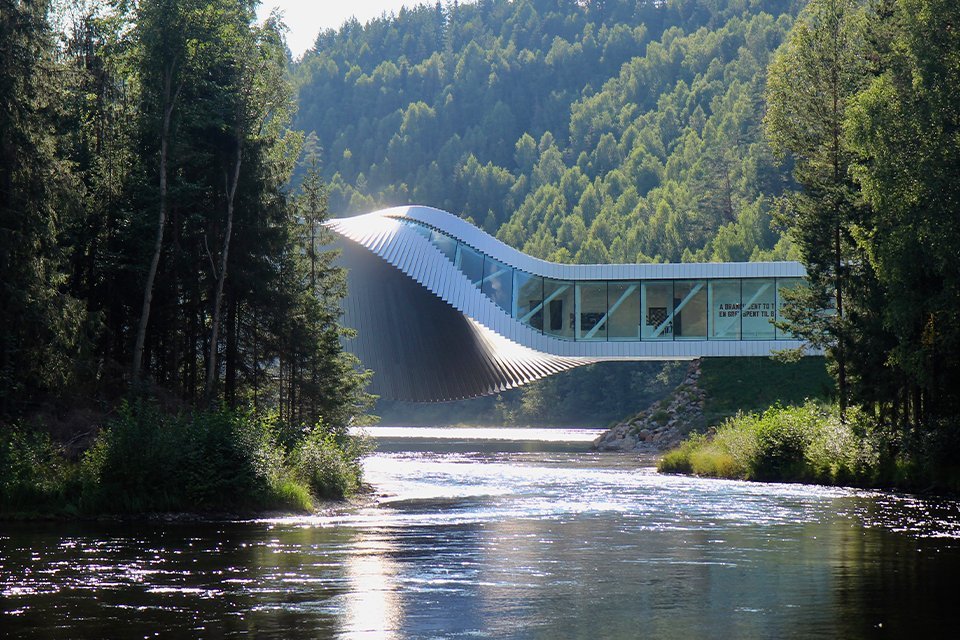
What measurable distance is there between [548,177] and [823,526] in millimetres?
145258

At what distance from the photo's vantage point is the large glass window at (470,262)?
52.0 m

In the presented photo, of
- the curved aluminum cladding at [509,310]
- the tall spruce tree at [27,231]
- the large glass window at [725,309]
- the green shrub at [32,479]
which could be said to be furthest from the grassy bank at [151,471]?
the large glass window at [725,309]

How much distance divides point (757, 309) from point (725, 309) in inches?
50.7

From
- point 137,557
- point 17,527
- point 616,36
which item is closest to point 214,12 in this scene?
point 17,527

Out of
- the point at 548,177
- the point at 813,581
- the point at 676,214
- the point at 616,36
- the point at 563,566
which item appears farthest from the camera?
the point at 616,36

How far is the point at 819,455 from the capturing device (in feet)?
116

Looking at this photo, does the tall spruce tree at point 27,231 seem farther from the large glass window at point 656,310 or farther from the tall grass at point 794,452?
the large glass window at point 656,310

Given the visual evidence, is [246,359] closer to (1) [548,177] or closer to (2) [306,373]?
(2) [306,373]

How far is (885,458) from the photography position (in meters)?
33.0

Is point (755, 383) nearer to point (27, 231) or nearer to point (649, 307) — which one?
point (649, 307)

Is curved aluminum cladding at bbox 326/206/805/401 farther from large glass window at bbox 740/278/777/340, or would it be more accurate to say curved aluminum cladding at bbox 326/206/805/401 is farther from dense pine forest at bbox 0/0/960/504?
dense pine forest at bbox 0/0/960/504

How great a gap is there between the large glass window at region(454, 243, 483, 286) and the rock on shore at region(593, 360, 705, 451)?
430 inches

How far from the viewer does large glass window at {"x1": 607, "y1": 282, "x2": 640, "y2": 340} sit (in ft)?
181

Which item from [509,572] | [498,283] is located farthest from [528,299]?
[509,572]
